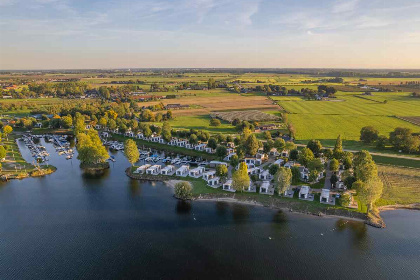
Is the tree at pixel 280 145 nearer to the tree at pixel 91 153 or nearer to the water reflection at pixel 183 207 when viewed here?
the water reflection at pixel 183 207

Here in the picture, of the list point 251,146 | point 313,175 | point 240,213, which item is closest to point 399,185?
point 313,175

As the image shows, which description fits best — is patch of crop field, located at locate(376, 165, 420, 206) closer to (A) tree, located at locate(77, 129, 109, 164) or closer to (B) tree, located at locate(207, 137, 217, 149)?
(B) tree, located at locate(207, 137, 217, 149)

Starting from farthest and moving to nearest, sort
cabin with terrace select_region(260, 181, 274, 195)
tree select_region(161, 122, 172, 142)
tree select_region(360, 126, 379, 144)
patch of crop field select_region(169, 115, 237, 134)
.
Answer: patch of crop field select_region(169, 115, 237, 134), tree select_region(161, 122, 172, 142), tree select_region(360, 126, 379, 144), cabin with terrace select_region(260, 181, 274, 195)

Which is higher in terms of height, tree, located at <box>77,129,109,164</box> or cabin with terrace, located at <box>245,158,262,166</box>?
tree, located at <box>77,129,109,164</box>

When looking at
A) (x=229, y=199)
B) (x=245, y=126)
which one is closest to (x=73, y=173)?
(x=229, y=199)

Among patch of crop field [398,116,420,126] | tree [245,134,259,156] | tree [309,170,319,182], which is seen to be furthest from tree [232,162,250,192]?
patch of crop field [398,116,420,126]

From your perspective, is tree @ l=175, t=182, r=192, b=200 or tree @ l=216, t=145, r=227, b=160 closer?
tree @ l=175, t=182, r=192, b=200
